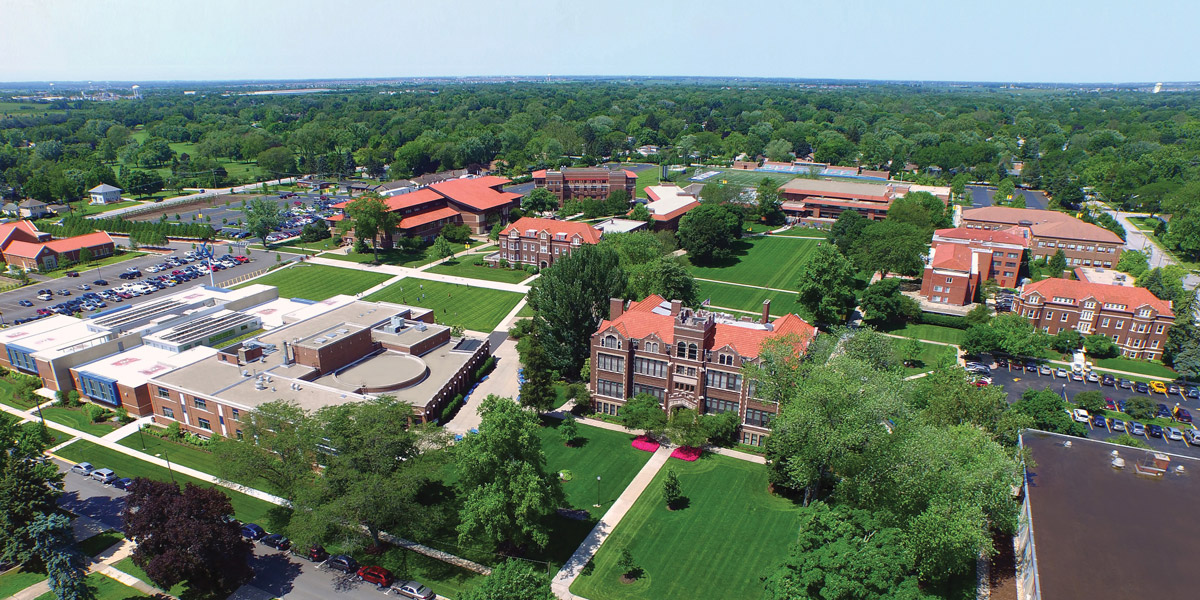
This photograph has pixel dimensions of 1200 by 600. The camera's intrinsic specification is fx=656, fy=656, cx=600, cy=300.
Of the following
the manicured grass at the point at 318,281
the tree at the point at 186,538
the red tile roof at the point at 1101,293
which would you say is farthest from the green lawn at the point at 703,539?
the manicured grass at the point at 318,281

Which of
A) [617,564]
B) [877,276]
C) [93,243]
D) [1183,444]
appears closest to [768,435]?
[617,564]

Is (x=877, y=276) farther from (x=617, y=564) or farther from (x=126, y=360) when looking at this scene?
(x=126, y=360)

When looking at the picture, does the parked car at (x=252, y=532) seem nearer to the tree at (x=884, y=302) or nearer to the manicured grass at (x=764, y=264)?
the tree at (x=884, y=302)

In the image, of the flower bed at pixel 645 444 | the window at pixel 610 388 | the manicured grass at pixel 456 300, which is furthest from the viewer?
the manicured grass at pixel 456 300

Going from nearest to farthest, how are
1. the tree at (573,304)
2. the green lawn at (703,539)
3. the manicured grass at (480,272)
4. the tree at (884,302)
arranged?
the green lawn at (703,539), the tree at (573,304), the tree at (884,302), the manicured grass at (480,272)

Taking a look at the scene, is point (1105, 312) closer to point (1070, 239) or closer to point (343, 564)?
point (1070, 239)
